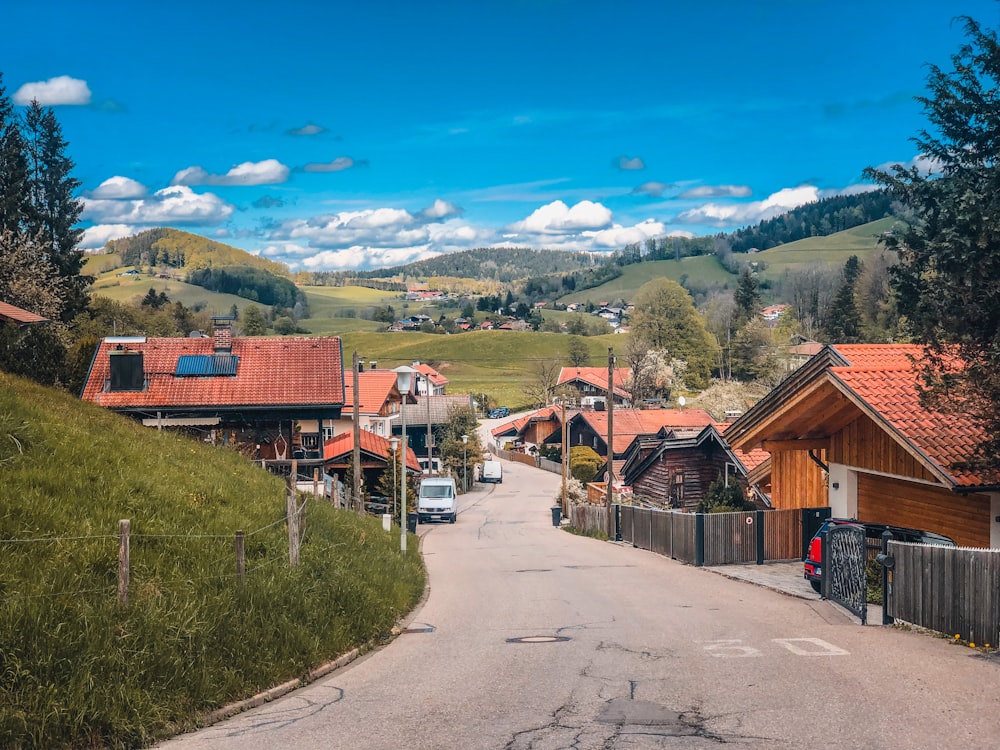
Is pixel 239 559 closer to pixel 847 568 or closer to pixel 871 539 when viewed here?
pixel 847 568

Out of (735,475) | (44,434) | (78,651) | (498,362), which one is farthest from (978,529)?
(498,362)

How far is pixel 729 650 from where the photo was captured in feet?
37.4

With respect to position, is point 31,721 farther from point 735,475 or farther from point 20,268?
point 20,268

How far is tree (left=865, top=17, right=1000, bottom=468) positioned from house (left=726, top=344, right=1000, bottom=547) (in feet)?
2.20

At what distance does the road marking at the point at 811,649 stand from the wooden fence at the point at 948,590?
140cm

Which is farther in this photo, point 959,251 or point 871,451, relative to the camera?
point 871,451

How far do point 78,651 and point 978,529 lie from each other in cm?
1357

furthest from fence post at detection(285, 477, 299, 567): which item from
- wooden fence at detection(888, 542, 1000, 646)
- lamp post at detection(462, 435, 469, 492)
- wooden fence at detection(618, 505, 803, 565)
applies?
lamp post at detection(462, 435, 469, 492)

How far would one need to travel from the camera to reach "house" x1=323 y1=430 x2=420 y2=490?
157ft

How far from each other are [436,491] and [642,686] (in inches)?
1615

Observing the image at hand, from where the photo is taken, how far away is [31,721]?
7688 mm

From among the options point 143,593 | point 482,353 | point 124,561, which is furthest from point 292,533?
point 482,353

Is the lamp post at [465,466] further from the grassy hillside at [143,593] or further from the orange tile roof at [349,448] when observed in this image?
the grassy hillside at [143,593]

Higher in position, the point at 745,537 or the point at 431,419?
the point at 431,419
